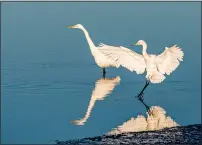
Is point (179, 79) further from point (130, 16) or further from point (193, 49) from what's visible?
point (130, 16)

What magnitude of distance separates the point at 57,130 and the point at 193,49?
293 inches

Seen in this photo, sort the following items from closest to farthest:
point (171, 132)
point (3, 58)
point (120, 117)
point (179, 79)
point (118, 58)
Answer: point (171, 132) < point (120, 117) < point (118, 58) < point (179, 79) < point (3, 58)

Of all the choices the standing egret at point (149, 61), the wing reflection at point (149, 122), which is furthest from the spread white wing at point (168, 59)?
the wing reflection at point (149, 122)

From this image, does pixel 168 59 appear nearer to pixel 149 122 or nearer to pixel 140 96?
pixel 140 96

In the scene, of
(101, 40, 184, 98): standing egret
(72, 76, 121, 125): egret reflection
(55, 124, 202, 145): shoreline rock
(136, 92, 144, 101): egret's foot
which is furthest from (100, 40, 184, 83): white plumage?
(55, 124, 202, 145): shoreline rock

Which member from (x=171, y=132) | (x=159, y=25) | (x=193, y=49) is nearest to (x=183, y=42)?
(x=193, y=49)

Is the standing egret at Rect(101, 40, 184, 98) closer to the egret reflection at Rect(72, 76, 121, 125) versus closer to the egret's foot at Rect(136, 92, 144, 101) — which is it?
the egret's foot at Rect(136, 92, 144, 101)

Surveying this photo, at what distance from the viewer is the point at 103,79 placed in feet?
46.6

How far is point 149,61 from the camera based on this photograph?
12.8 meters

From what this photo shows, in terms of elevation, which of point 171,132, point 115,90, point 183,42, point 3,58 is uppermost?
point 183,42

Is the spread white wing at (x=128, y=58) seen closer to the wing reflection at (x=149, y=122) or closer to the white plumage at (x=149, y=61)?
the white plumage at (x=149, y=61)

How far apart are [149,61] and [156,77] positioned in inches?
13.6

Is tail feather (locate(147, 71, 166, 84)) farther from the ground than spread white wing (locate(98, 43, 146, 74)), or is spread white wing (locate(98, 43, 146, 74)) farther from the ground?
spread white wing (locate(98, 43, 146, 74))

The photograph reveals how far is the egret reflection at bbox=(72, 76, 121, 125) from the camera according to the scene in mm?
11222
